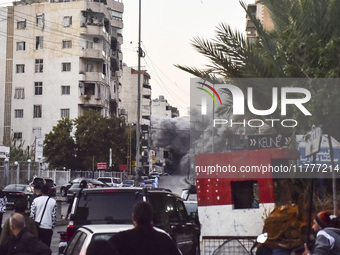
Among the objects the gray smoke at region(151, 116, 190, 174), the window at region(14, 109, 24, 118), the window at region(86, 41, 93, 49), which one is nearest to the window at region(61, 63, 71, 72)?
the window at region(86, 41, 93, 49)

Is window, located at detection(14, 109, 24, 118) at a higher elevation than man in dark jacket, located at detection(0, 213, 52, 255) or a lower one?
higher

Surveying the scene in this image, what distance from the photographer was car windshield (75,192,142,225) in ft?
46.7

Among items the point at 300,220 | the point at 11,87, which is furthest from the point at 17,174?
the point at 300,220

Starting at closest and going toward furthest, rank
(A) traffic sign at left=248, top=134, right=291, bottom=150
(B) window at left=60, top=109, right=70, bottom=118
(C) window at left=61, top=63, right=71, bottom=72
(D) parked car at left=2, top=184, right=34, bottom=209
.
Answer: (A) traffic sign at left=248, top=134, right=291, bottom=150 → (D) parked car at left=2, top=184, right=34, bottom=209 → (C) window at left=61, top=63, right=71, bottom=72 → (B) window at left=60, top=109, right=70, bottom=118

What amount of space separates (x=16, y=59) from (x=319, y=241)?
7938 centimetres

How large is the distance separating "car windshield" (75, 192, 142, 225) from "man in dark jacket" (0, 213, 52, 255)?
4.50 metres

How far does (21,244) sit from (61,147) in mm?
Result: 67116

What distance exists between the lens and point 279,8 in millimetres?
17281

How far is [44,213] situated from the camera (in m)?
14.3

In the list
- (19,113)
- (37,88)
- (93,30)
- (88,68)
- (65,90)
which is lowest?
(19,113)

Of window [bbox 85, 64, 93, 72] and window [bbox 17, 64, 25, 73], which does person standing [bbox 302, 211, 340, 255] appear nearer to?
window [bbox 85, 64, 93, 72]

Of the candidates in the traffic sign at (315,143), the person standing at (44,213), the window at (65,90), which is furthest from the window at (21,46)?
the traffic sign at (315,143)

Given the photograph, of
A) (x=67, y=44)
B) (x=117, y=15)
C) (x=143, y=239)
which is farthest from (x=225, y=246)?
(x=117, y=15)

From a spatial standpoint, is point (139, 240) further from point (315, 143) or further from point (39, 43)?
point (39, 43)
